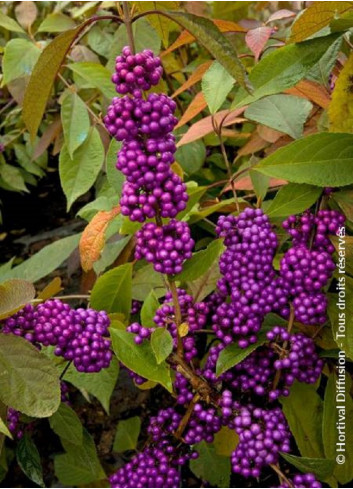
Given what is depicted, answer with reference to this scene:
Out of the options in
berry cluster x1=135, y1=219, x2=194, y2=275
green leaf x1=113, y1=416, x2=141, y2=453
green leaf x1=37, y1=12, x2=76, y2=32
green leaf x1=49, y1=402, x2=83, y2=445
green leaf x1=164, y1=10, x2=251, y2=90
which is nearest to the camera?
green leaf x1=164, y1=10, x2=251, y2=90

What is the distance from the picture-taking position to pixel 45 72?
70 cm

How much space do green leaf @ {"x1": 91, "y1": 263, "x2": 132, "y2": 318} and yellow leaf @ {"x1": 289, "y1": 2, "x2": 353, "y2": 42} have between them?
0.43 meters

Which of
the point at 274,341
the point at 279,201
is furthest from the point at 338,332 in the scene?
the point at 279,201

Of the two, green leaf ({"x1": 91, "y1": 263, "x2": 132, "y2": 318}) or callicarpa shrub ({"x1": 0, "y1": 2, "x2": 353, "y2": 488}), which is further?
green leaf ({"x1": 91, "y1": 263, "x2": 132, "y2": 318})

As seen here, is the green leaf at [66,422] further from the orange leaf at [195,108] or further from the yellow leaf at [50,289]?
the orange leaf at [195,108]

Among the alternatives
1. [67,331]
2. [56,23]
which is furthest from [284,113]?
[56,23]

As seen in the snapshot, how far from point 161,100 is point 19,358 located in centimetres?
37

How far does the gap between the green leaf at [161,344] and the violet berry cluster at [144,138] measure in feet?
0.37

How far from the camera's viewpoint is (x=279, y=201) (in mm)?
882

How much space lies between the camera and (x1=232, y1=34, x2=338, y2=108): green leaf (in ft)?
2.52

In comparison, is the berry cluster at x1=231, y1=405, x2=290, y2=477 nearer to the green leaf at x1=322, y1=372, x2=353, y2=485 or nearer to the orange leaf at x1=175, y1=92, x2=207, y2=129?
the green leaf at x1=322, y1=372, x2=353, y2=485

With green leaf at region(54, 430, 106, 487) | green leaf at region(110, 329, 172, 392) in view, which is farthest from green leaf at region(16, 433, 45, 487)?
green leaf at region(110, 329, 172, 392)

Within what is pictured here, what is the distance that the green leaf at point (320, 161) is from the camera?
31.7 inches

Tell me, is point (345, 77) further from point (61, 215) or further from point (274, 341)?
point (61, 215)
